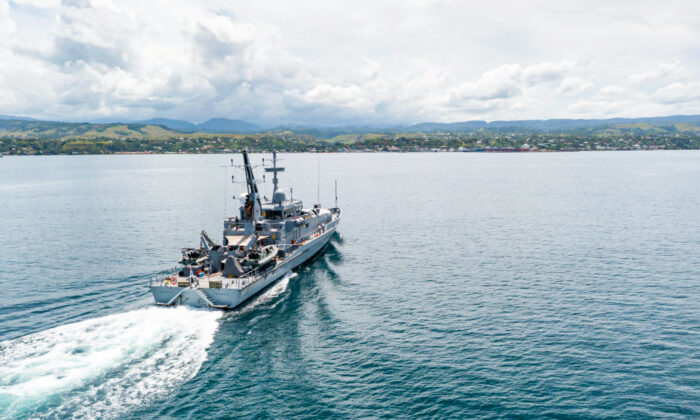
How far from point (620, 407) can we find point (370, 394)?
1734cm

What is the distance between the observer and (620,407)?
94.4 ft

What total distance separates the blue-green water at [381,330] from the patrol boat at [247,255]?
2.35m

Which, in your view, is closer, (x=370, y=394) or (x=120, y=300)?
(x=370, y=394)

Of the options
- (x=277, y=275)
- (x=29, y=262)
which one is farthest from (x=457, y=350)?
(x=29, y=262)

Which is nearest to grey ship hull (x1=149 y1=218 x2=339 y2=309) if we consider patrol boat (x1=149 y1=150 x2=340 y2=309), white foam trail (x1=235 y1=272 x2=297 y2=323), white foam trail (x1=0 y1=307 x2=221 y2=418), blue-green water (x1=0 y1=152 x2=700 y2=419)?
patrol boat (x1=149 y1=150 x2=340 y2=309)

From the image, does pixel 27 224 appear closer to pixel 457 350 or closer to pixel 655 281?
pixel 457 350

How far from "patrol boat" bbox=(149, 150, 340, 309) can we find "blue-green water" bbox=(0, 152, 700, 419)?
2350mm

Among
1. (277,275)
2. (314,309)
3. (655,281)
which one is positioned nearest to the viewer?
(314,309)

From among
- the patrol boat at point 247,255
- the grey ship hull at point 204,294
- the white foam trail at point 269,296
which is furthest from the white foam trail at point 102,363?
the white foam trail at point 269,296

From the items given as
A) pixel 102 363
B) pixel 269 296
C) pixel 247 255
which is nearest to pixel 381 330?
pixel 269 296

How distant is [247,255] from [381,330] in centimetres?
2147

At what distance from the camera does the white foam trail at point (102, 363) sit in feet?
94.6

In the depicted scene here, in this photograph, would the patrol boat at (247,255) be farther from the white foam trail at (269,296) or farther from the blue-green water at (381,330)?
the blue-green water at (381,330)

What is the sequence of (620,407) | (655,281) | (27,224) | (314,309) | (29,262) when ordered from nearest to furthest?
1. (620,407)
2. (314,309)
3. (655,281)
4. (29,262)
5. (27,224)
